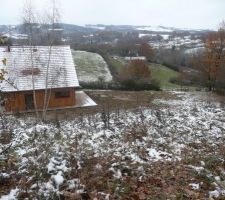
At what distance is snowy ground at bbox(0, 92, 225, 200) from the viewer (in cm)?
729

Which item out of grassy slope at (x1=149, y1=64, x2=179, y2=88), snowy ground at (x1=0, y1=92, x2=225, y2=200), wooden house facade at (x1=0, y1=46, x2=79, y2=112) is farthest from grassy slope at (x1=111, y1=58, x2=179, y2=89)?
snowy ground at (x1=0, y1=92, x2=225, y2=200)

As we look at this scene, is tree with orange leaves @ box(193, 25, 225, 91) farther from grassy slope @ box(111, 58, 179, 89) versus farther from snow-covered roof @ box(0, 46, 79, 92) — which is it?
snow-covered roof @ box(0, 46, 79, 92)

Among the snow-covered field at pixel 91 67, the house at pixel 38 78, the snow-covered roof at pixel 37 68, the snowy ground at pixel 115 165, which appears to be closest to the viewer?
the snowy ground at pixel 115 165

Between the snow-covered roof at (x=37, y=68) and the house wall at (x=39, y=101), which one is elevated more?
the snow-covered roof at (x=37, y=68)

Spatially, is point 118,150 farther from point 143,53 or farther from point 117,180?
point 143,53

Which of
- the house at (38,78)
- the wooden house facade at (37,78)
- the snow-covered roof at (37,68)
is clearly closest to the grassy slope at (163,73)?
the snow-covered roof at (37,68)

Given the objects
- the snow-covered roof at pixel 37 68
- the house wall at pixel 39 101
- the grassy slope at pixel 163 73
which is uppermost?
the snow-covered roof at pixel 37 68

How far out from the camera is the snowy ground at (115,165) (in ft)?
23.9

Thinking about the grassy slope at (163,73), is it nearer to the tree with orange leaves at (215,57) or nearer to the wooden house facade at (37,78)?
the tree with orange leaves at (215,57)

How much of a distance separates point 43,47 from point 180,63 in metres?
53.7

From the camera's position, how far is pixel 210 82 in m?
38.1

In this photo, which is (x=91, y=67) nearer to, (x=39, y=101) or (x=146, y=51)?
(x=39, y=101)

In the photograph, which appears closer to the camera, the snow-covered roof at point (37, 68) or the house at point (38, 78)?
the house at point (38, 78)

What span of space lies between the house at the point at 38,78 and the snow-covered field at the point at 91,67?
1518 centimetres
